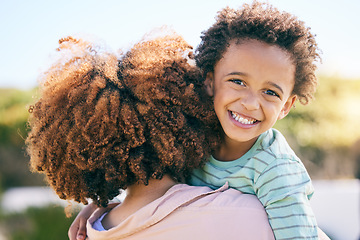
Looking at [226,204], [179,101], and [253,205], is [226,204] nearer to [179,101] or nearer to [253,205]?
[253,205]

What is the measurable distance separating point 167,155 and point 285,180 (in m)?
0.60

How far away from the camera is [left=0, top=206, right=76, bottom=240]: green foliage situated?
6605 mm

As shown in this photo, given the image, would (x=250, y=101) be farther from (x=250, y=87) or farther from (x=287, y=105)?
(x=287, y=105)

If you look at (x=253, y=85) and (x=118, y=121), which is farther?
(x=253, y=85)

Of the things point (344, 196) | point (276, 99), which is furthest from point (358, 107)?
point (276, 99)

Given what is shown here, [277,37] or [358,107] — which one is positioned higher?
[358,107]

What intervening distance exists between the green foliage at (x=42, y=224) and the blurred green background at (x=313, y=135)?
4036mm

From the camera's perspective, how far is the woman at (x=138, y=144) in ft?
6.73

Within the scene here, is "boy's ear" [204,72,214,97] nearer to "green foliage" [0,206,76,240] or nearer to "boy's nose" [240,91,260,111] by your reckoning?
"boy's nose" [240,91,260,111]

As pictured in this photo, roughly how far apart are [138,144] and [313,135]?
33.8 ft

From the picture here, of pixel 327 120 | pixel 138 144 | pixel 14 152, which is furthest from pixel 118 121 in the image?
pixel 327 120

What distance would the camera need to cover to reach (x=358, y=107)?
40.6 ft

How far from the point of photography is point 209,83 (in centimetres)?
248

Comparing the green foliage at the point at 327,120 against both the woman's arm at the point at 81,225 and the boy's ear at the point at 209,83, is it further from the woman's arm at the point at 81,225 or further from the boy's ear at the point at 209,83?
the boy's ear at the point at 209,83
